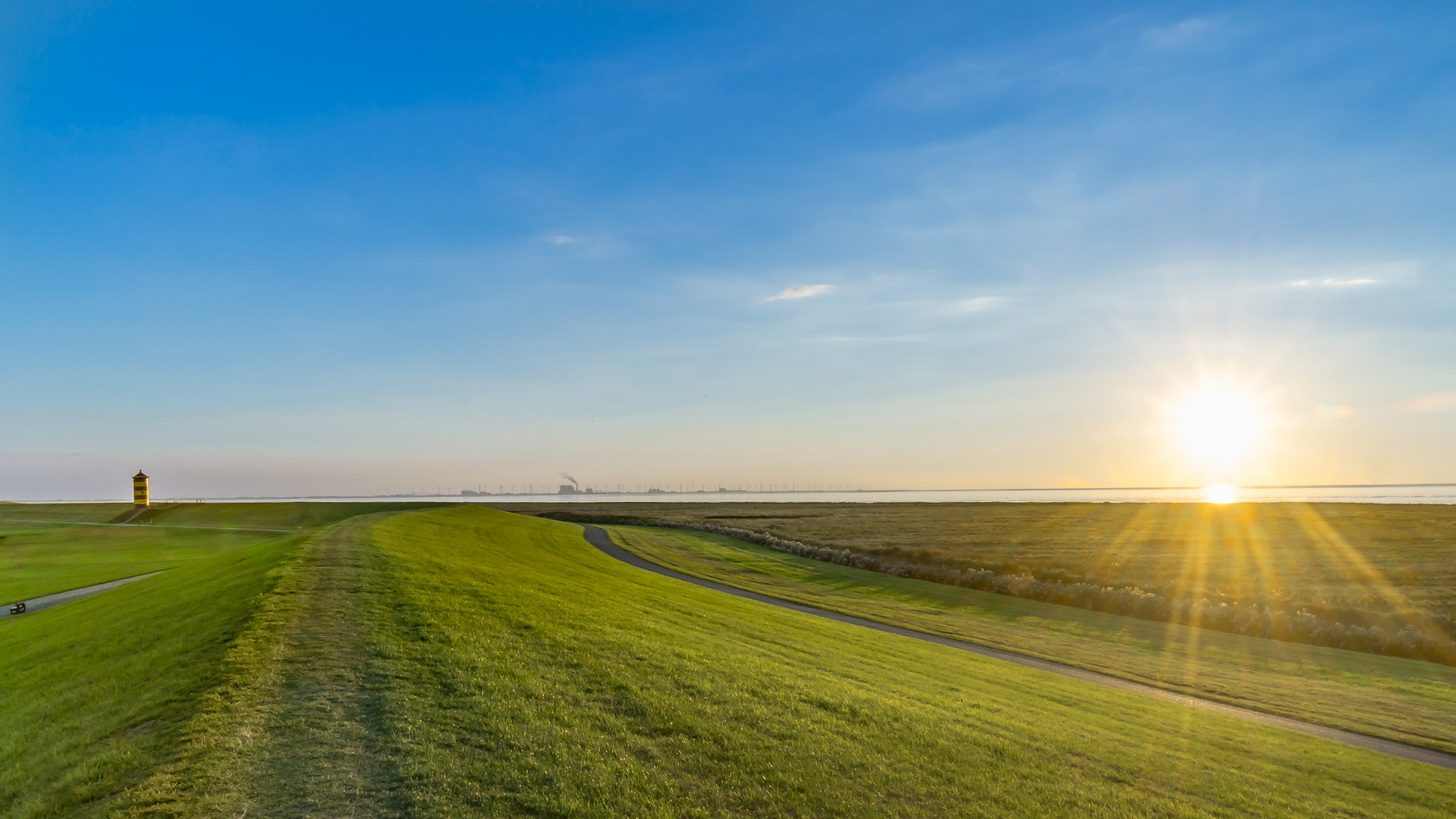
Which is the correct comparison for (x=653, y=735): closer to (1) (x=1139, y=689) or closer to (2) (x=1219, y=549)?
(1) (x=1139, y=689)

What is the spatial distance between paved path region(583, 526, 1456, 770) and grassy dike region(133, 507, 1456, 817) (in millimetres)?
1695

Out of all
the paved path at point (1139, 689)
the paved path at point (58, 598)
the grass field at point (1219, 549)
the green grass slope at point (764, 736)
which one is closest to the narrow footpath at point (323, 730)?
the green grass slope at point (764, 736)

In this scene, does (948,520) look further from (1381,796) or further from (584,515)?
(1381,796)

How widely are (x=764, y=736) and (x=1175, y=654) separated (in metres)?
22.0

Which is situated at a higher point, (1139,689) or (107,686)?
(107,686)

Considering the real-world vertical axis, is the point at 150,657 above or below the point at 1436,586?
above

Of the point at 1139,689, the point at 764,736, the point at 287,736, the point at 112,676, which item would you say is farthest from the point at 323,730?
the point at 1139,689

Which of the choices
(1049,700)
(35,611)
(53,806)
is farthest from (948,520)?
(53,806)

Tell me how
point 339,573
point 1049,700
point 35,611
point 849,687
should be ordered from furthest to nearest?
1. point 35,611
2. point 339,573
3. point 1049,700
4. point 849,687

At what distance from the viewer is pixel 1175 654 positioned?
77.7 feet

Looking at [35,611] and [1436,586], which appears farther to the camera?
[1436,586]

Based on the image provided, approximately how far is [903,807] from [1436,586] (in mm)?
46103

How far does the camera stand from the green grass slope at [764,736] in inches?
282

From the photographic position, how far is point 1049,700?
14.5m
